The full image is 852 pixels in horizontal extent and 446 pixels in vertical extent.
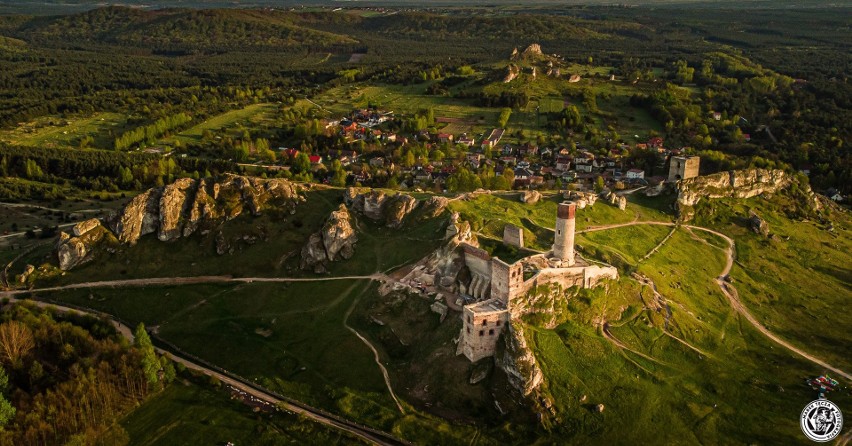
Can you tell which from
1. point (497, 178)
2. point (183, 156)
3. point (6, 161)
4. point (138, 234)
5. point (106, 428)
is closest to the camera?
point (106, 428)

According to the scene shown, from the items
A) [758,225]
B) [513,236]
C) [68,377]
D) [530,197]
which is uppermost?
[513,236]

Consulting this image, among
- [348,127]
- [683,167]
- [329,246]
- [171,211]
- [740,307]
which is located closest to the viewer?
[740,307]

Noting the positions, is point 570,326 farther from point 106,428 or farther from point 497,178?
point 497,178

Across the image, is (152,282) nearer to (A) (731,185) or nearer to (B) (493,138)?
(A) (731,185)

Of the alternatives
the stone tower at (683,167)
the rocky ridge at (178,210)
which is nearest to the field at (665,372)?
the stone tower at (683,167)

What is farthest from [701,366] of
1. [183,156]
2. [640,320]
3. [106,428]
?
[183,156]

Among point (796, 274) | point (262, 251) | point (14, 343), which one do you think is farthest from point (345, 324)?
point (796, 274)

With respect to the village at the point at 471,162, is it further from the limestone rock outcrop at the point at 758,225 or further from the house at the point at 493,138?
the limestone rock outcrop at the point at 758,225
